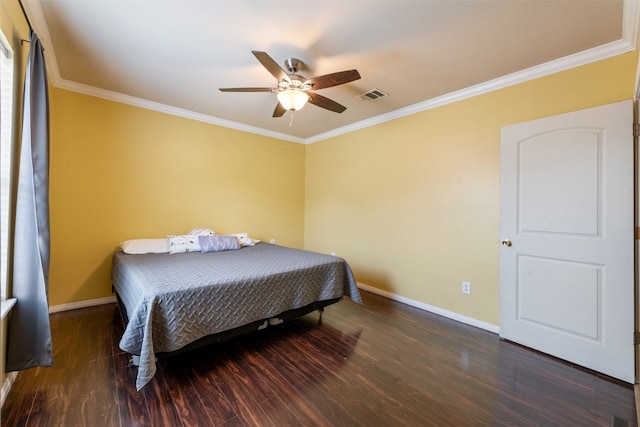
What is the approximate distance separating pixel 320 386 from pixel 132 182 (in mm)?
3118

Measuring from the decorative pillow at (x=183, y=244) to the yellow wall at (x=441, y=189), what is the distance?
2.08 metres

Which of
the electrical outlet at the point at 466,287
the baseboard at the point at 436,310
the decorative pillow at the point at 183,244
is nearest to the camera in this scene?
the baseboard at the point at 436,310

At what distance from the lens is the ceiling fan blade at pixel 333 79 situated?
190 centimetres

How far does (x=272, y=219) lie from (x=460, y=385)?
3392mm

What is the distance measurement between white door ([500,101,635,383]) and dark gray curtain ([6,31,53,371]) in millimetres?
3535

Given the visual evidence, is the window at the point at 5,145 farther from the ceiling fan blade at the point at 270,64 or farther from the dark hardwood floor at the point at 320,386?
the ceiling fan blade at the point at 270,64

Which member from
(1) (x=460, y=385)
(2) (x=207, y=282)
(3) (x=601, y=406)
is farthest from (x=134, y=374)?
(3) (x=601, y=406)

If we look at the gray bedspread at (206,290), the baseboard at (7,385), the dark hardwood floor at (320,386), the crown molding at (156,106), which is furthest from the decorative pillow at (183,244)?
the crown molding at (156,106)

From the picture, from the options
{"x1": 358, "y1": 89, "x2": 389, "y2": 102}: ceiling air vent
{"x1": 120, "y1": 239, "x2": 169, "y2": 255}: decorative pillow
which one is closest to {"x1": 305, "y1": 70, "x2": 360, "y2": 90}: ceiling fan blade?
{"x1": 358, "y1": 89, "x2": 389, "y2": 102}: ceiling air vent

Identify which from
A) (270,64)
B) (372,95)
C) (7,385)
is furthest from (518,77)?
(7,385)

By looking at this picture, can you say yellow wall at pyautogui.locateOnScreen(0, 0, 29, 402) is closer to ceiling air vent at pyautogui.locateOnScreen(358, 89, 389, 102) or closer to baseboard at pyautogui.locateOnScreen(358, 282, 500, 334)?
ceiling air vent at pyautogui.locateOnScreen(358, 89, 389, 102)

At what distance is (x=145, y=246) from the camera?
3.03m

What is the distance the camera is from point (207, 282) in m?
1.93

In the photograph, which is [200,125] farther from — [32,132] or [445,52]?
[445,52]
